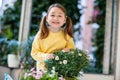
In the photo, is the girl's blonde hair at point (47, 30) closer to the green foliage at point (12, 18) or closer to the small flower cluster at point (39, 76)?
the small flower cluster at point (39, 76)

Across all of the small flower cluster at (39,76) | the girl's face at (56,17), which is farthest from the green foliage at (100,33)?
the small flower cluster at (39,76)

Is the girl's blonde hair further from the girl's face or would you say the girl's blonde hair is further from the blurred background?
the blurred background

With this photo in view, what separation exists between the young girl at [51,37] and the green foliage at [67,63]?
19cm

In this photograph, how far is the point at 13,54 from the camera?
432 cm

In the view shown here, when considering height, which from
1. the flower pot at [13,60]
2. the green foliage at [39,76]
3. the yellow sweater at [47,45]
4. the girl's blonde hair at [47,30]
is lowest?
the flower pot at [13,60]

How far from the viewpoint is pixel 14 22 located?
4664 mm

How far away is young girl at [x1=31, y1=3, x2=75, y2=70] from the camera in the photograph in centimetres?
203

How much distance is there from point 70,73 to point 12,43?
8.78 ft

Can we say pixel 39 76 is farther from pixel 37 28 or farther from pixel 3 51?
pixel 37 28

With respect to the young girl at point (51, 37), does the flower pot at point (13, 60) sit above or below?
below

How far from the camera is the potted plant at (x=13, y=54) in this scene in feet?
14.0

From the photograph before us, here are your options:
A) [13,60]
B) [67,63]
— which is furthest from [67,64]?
[13,60]

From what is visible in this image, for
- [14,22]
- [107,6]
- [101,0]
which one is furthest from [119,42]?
[14,22]

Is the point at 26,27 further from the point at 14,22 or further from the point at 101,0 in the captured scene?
the point at 101,0
